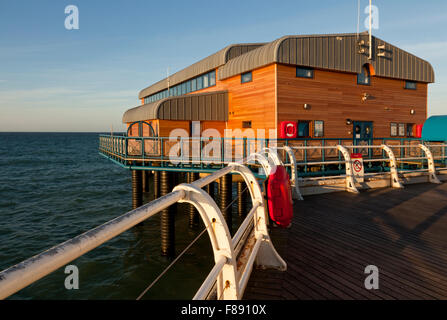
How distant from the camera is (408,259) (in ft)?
15.4

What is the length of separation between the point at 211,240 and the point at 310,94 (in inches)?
643

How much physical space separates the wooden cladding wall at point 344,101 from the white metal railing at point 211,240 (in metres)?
12.7

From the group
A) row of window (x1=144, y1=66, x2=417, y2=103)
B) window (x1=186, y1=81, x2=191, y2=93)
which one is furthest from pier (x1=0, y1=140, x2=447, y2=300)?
window (x1=186, y1=81, x2=191, y2=93)

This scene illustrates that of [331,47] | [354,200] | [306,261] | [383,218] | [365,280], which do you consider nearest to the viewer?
[365,280]

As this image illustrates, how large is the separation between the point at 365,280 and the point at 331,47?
1616 cm

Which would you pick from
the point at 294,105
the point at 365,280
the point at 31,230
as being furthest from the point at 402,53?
the point at 31,230

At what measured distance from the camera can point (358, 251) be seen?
498 cm

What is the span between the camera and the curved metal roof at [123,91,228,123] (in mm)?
18750

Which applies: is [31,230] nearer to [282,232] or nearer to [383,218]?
[282,232]

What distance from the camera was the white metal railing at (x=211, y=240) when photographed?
1134 millimetres

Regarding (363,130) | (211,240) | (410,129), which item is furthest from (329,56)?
(211,240)

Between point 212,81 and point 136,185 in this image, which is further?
point 212,81

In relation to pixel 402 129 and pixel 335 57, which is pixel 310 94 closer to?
pixel 335 57

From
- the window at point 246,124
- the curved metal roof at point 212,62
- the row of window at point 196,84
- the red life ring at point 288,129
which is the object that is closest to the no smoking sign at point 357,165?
the red life ring at point 288,129
